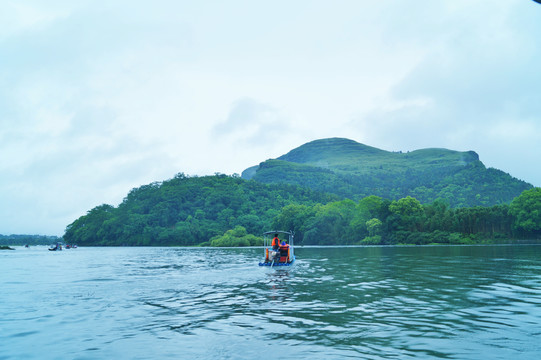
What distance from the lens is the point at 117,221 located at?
188 metres

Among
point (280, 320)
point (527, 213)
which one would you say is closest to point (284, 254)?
point (280, 320)

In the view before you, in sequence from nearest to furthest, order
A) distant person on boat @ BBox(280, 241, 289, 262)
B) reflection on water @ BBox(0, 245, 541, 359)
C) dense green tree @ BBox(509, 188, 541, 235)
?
1. reflection on water @ BBox(0, 245, 541, 359)
2. distant person on boat @ BBox(280, 241, 289, 262)
3. dense green tree @ BBox(509, 188, 541, 235)

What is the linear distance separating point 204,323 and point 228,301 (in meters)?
5.02

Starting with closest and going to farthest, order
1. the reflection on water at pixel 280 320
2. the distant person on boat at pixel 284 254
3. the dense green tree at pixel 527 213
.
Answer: the reflection on water at pixel 280 320
the distant person on boat at pixel 284 254
the dense green tree at pixel 527 213

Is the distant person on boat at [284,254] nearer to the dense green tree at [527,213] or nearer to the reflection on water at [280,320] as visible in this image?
the reflection on water at [280,320]

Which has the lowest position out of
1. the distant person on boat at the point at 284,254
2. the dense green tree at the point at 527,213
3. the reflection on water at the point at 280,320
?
the reflection on water at the point at 280,320

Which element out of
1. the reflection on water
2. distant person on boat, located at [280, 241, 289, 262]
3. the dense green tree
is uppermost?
the dense green tree

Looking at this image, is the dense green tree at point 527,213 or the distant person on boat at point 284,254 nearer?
the distant person on boat at point 284,254

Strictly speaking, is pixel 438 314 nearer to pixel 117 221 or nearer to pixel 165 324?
pixel 165 324

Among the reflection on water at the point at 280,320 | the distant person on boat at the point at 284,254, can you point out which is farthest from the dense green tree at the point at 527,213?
the reflection on water at the point at 280,320

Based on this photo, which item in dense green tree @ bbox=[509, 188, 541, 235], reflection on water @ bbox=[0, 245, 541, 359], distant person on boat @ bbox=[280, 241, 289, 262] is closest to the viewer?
reflection on water @ bbox=[0, 245, 541, 359]

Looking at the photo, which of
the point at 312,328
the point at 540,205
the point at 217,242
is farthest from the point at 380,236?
the point at 312,328

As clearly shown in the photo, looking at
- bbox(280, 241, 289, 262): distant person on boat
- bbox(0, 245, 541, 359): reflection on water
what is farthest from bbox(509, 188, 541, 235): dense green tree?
bbox(0, 245, 541, 359): reflection on water

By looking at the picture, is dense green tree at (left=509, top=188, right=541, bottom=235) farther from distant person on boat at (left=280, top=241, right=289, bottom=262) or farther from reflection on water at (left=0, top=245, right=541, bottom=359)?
reflection on water at (left=0, top=245, right=541, bottom=359)
